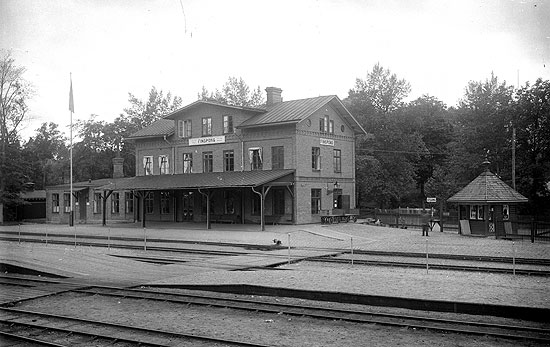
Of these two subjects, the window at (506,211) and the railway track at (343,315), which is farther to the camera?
the window at (506,211)

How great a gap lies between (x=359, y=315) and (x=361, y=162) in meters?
42.2

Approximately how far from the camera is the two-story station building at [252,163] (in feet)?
121

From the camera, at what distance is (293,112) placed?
38.2 meters

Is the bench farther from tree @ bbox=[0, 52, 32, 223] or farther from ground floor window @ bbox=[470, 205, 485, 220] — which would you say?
tree @ bbox=[0, 52, 32, 223]

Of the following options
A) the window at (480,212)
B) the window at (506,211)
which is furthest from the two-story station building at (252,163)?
the window at (506,211)

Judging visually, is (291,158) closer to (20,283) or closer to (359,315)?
(20,283)

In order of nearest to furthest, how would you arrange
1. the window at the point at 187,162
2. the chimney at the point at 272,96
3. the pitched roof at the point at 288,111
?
the pitched roof at the point at 288,111 < the chimney at the point at 272,96 < the window at the point at 187,162

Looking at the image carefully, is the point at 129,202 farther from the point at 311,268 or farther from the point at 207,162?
the point at 311,268

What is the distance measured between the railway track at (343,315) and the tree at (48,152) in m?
61.8

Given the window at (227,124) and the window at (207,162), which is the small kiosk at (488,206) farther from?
the window at (207,162)

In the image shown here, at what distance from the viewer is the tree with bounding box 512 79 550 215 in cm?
3984

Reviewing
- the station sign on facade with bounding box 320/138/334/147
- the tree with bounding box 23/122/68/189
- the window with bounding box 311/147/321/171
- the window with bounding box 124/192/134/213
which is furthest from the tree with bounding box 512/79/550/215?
the tree with bounding box 23/122/68/189

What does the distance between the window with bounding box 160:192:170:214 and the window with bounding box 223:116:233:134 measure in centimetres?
794

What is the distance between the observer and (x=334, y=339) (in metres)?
9.16
